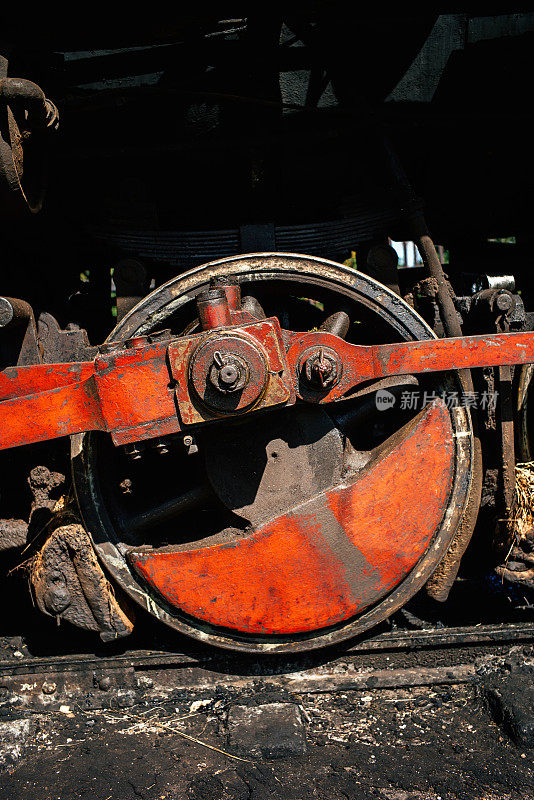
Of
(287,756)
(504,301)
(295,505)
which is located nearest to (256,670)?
(287,756)

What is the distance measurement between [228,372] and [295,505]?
57cm

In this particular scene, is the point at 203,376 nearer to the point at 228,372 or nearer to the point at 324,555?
the point at 228,372

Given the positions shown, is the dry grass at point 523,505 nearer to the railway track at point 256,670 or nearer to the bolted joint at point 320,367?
the railway track at point 256,670

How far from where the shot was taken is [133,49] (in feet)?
8.32

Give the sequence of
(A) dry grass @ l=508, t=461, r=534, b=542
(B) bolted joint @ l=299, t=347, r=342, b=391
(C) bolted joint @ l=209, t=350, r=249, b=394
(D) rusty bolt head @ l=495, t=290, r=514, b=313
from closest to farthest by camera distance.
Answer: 1. (C) bolted joint @ l=209, t=350, r=249, b=394
2. (B) bolted joint @ l=299, t=347, r=342, b=391
3. (D) rusty bolt head @ l=495, t=290, r=514, b=313
4. (A) dry grass @ l=508, t=461, r=534, b=542

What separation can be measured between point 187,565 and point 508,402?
1.34 metres

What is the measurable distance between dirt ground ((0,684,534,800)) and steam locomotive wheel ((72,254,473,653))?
0.29 metres

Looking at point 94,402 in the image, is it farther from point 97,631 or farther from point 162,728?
point 162,728

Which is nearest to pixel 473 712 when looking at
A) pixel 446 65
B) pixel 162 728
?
pixel 162 728

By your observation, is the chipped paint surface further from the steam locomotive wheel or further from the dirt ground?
the dirt ground

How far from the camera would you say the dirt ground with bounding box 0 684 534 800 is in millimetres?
1924

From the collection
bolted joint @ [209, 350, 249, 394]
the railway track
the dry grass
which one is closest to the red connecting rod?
bolted joint @ [209, 350, 249, 394]

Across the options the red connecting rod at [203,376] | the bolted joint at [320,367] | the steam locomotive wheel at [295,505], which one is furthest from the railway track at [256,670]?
the bolted joint at [320,367]

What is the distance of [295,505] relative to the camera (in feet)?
7.19
